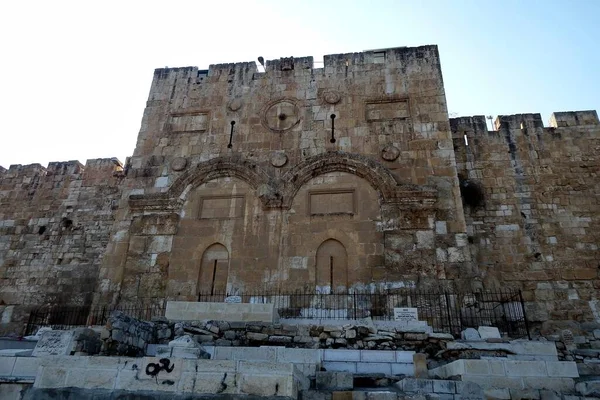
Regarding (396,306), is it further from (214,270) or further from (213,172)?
(213,172)

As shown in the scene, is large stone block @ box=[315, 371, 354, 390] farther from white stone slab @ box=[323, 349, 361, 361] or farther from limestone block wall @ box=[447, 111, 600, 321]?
limestone block wall @ box=[447, 111, 600, 321]

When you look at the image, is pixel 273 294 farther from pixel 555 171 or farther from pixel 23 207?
pixel 23 207

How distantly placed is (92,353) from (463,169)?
1160 centimetres

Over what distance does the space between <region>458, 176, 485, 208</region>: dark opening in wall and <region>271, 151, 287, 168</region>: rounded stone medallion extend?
554 centimetres

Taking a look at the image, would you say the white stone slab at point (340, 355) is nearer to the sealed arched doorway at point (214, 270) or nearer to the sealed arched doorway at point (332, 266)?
the sealed arched doorway at point (332, 266)

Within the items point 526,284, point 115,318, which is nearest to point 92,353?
point 115,318

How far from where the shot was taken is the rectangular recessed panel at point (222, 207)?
503 inches

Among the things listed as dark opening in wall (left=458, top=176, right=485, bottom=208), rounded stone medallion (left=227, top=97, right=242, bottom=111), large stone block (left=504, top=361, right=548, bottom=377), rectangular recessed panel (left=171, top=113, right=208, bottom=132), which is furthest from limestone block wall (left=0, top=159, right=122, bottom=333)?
large stone block (left=504, top=361, right=548, bottom=377)

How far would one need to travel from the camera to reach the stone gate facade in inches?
465

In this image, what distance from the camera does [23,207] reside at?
17.5 m

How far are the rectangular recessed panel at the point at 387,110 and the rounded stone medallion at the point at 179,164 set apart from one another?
18.4ft

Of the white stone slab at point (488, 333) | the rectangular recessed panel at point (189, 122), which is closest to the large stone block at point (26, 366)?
the white stone slab at point (488, 333)

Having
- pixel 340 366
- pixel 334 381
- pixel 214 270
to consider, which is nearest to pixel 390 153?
pixel 214 270

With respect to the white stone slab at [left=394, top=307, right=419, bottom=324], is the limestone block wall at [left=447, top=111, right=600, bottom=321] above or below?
above
